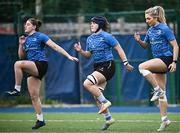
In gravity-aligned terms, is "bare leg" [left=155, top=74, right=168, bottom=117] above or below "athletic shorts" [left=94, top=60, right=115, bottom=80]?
below

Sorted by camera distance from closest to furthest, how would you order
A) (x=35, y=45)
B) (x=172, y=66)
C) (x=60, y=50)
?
1. (x=172, y=66)
2. (x=60, y=50)
3. (x=35, y=45)

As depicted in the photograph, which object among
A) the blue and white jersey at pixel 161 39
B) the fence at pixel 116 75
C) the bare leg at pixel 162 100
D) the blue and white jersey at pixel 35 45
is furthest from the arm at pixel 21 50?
the fence at pixel 116 75

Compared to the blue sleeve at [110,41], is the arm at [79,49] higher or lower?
lower

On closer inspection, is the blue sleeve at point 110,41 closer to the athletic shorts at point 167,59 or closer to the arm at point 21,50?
the athletic shorts at point 167,59

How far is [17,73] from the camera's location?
1256 cm

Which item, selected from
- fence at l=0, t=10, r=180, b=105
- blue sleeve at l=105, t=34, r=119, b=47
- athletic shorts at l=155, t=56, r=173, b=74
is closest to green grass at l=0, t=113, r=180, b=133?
athletic shorts at l=155, t=56, r=173, b=74

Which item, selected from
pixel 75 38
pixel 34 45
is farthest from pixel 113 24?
pixel 34 45

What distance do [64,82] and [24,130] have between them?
10.2 metres

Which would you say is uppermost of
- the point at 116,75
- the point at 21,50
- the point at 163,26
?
the point at 163,26

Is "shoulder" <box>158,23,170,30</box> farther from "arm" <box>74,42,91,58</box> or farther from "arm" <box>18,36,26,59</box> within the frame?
"arm" <box>18,36,26,59</box>

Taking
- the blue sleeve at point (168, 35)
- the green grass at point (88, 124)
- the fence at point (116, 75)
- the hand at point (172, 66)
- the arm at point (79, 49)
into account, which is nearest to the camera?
the hand at point (172, 66)

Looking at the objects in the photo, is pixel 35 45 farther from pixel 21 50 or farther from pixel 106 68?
pixel 106 68

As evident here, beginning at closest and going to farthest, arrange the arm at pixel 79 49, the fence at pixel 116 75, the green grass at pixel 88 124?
the green grass at pixel 88 124, the arm at pixel 79 49, the fence at pixel 116 75

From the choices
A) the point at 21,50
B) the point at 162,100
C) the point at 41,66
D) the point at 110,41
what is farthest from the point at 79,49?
the point at 162,100
